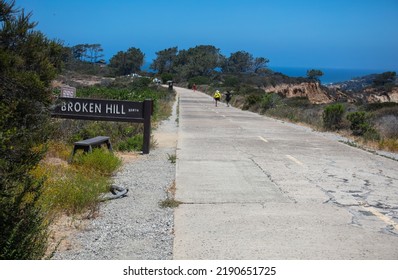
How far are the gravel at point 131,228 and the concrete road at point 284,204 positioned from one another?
0.70ft

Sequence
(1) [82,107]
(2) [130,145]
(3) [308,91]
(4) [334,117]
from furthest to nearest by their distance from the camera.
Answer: (3) [308,91]
(4) [334,117]
(2) [130,145]
(1) [82,107]

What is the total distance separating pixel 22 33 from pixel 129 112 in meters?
7.11

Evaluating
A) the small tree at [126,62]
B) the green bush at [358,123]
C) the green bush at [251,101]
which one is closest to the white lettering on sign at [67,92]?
the green bush at [358,123]

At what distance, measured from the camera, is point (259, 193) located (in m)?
9.11

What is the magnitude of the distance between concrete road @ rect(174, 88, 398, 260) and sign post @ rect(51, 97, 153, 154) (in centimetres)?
146

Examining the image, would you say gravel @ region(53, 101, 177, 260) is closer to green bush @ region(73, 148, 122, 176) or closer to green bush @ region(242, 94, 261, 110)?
green bush @ region(73, 148, 122, 176)

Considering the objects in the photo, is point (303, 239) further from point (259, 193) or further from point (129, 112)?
point (129, 112)

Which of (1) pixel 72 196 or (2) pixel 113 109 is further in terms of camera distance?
(2) pixel 113 109

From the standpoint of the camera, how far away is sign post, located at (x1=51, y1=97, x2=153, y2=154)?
13.0m

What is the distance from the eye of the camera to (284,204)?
8305 millimetres

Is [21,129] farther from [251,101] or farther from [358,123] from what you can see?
[251,101]

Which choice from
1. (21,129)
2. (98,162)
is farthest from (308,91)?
(21,129)

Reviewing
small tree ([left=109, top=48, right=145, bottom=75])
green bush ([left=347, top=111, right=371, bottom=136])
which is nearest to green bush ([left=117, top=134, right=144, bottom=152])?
green bush ([left=347, top=111, right=371, bottom=136])

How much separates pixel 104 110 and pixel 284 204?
6194mm
